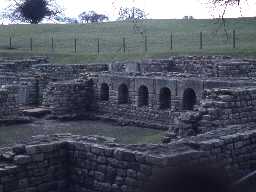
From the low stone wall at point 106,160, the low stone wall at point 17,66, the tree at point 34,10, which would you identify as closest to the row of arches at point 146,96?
the low stone wall at point 106,160

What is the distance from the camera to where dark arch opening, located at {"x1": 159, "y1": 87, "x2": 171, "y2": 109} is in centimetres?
2091

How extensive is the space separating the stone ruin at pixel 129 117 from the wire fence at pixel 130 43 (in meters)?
11.5

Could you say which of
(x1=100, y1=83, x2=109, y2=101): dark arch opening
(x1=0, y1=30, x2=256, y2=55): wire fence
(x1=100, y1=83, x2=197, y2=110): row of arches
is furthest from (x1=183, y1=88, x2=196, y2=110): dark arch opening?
(x1=0, y1=30, x2=256, y2=55): wire fence

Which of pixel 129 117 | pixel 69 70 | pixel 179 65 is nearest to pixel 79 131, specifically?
pixel 129 117

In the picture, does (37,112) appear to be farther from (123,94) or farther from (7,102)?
(123,94)

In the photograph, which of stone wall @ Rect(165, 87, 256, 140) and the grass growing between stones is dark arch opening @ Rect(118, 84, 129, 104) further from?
stone wall @ Rect(165, 87, 256, 140)

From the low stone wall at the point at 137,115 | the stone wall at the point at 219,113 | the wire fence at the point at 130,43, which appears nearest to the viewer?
the stone wall at the point at 219,113

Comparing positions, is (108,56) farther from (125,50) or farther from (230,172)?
(230,172)

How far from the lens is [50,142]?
38.5 ft

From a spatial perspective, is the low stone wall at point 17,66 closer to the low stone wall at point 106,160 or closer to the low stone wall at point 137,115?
the low stone wall at point 137,115

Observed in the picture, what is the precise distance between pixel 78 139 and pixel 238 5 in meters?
8.61

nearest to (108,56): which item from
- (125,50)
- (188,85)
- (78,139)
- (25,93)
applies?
(125,50)

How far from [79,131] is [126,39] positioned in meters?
27.2

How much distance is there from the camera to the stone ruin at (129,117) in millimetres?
10727
